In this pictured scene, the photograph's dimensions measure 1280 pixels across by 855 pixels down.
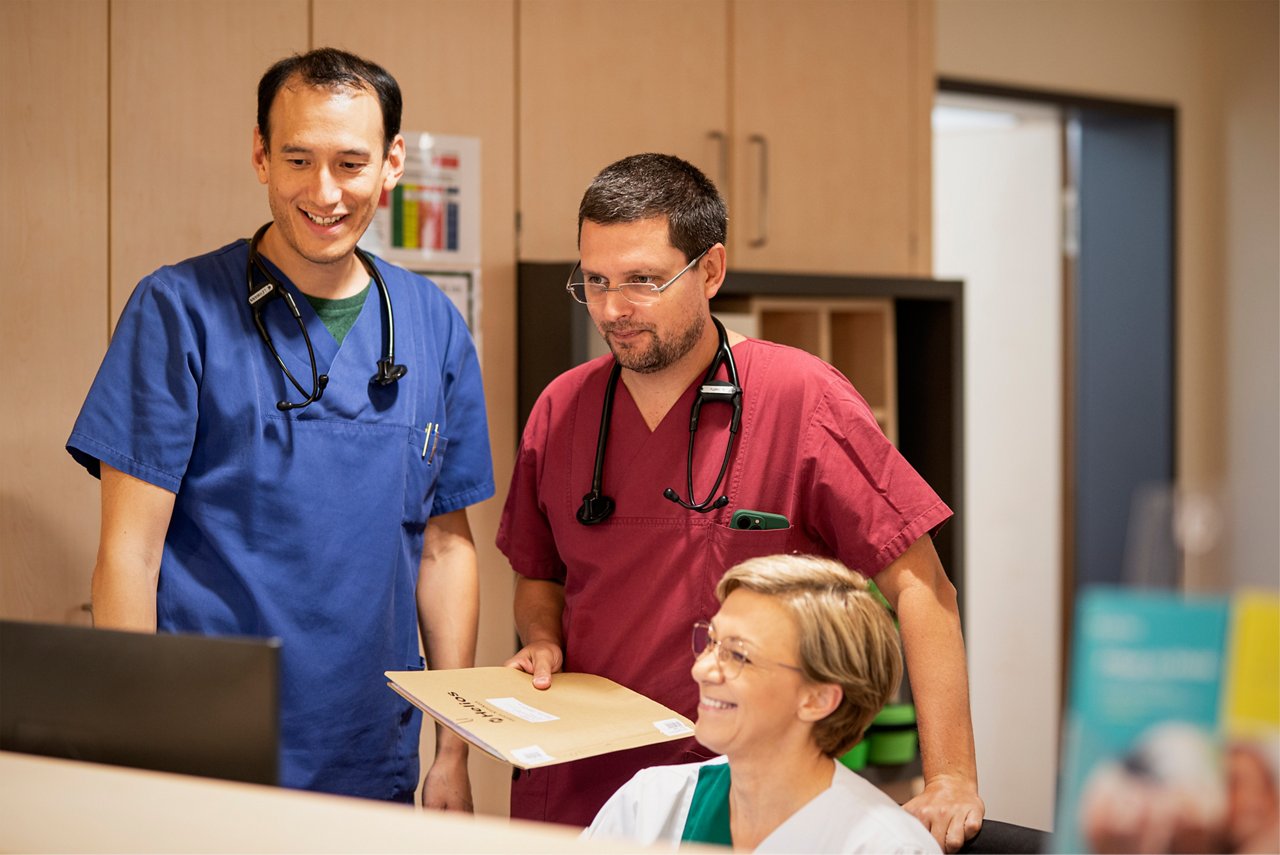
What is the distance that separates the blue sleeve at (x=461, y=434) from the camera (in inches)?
84.4

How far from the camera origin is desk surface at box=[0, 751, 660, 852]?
88cm

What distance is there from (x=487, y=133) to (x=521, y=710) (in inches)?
64.8

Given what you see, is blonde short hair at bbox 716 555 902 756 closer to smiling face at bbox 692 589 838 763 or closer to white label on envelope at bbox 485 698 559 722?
smiling face at bbox 692 589 838 763

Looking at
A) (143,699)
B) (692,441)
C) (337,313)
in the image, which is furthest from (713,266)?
(143,699)

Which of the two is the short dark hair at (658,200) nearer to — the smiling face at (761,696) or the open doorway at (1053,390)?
the smiling face at (761,696)

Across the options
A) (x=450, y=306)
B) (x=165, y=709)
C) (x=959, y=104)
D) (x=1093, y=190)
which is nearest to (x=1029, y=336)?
(x=1093, y=190)

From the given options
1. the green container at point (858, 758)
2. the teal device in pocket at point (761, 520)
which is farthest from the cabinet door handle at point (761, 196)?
the teal device in pocket at point (761, 520)

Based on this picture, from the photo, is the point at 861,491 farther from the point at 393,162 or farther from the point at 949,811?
the point at 393,162

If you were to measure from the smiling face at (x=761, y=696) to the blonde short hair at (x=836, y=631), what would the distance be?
0.04 feet

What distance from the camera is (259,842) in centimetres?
90

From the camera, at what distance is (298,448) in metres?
1.92

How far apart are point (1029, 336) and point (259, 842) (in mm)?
3931

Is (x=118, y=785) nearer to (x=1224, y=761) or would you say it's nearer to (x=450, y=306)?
(x=1224, y=761)

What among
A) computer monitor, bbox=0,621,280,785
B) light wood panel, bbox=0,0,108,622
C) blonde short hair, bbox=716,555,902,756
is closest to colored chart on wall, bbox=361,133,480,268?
light wood panel, bbox=0,0,108,622
